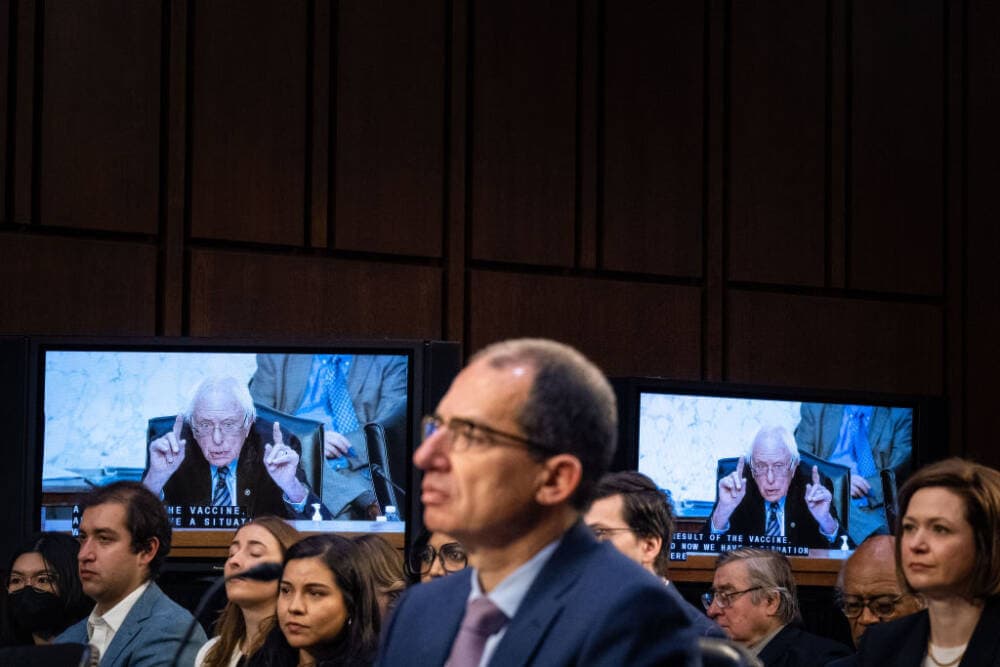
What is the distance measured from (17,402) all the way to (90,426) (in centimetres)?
26

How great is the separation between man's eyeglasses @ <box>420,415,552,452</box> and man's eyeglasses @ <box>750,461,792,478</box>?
197 inches

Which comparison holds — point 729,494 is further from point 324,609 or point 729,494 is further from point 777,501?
point 324,609

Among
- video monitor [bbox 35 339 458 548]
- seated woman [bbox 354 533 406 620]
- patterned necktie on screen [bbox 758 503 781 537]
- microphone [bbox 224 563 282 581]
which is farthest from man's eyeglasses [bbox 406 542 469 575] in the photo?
patterned necktie on screen [bbox 758 503 781 537]

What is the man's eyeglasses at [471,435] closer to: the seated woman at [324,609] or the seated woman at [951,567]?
the seated woman at [951,567]

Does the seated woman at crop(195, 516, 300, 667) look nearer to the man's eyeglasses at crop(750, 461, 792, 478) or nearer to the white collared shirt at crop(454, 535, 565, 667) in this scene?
the white collared shirt at crop(454, 535, 565, 667)

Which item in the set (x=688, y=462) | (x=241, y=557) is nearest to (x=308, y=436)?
(x=241, y=557)

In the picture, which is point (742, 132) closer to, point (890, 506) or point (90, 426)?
point (890, 506)

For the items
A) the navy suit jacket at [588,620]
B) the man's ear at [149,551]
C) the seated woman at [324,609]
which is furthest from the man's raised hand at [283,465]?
the navy suit jacket at [588,620]

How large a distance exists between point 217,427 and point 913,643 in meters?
2.97

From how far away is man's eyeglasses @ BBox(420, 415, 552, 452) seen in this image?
1.64 metres

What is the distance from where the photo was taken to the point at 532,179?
705 centimetres

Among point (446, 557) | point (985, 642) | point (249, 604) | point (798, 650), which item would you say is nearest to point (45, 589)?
point (249, 604)

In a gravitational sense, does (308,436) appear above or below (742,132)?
below

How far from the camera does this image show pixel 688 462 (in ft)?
20.9
